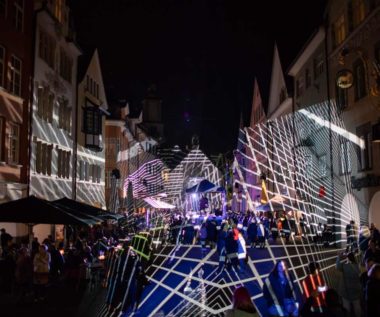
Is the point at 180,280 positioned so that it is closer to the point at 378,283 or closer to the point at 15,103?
the point at 378,283

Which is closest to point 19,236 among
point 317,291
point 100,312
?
point 100,312

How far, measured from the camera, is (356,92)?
24.2 meters

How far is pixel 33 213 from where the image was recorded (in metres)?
13.1

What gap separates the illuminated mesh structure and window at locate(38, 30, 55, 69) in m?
12.5

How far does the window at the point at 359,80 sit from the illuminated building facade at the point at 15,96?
15933mm

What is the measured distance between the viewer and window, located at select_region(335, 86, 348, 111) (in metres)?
26.1

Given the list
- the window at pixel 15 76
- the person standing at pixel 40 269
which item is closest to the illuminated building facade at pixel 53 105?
the window at pixel 15 76

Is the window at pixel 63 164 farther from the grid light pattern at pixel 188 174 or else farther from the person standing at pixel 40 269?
the grid light pattern at pixel 188 174

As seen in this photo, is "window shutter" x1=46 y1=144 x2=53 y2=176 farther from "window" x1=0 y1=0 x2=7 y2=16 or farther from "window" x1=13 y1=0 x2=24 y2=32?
"window" x1=0 y1=0 x2=7 y2=16

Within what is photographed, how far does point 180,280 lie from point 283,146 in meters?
26.9

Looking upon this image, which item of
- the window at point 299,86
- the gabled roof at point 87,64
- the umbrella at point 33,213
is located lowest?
the umbrella at point 33,213

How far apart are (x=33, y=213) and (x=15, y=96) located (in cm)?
1155

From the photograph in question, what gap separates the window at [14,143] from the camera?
2303 centimetres

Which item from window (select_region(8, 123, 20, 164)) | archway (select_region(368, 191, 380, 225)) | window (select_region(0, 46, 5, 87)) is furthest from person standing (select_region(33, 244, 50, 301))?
archway (select_region(368, 191, 380, 225))
